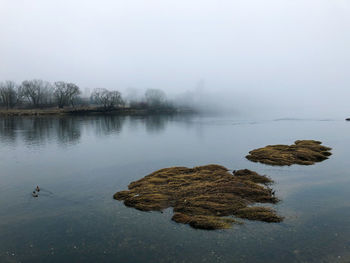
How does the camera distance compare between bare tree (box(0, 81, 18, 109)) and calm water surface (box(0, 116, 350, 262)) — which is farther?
bare tree (box(0, 81, 18, 109))

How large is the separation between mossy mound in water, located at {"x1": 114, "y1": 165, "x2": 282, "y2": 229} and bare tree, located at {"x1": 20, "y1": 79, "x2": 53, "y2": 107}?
167 m

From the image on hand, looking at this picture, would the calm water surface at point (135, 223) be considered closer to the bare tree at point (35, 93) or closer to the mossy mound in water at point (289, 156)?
the mossy mound in water at point (289, 156)

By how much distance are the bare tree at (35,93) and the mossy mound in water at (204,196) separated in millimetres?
167131

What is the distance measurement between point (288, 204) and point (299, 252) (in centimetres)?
809

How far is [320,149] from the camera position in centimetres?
5109

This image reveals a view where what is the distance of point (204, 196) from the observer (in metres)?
24.4

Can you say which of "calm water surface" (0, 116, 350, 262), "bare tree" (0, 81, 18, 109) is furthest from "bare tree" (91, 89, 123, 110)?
"calm water surface" (0, 116, 350, 262)

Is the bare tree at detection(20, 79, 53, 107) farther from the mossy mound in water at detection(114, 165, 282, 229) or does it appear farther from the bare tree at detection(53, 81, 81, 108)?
the mossy mound in water at detection(114, 165, 282, 229)

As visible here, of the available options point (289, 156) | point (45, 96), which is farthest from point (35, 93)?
point (289, 156)

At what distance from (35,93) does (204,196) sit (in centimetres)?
17797

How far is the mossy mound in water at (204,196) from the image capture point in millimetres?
20828

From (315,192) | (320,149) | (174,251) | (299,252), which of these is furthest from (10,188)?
(320,149)

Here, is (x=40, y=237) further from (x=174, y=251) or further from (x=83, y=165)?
(x=83, y=165)

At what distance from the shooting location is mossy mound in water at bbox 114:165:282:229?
20828mm
